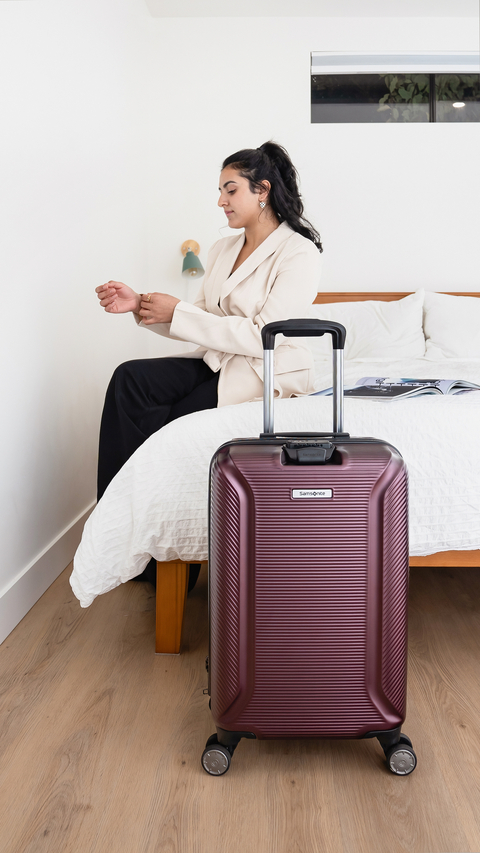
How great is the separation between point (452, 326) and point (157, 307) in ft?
5.34

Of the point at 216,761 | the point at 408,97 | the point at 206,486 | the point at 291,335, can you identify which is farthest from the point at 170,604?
the point at 408,97

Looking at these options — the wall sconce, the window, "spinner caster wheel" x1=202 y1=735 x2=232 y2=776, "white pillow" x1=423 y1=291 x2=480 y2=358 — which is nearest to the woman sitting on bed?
"spinner caster wheel" x1=202 y1=735 x2=232 y2=776

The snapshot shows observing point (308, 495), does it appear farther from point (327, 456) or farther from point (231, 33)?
point (231, 33)

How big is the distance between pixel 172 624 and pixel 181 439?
0.44 meters

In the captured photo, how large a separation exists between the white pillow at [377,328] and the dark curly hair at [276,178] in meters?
0.88

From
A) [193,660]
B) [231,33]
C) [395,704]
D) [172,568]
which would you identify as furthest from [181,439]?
[231,33]

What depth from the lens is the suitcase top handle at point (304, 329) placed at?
3.27 feet

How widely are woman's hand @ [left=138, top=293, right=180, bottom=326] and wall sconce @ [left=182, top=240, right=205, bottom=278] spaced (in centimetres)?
153

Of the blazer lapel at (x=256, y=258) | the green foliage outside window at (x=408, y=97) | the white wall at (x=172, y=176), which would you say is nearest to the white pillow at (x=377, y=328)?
the white wall at (x=172, y=176)

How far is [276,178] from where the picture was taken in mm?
1777

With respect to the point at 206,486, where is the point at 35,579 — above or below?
below

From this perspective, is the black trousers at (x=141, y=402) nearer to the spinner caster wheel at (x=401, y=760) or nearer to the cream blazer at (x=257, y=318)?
the cream blazer at (x=257, y=318)

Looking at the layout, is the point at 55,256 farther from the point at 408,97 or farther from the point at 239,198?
the point at 408,97

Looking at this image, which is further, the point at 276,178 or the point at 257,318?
the point at 276,178
